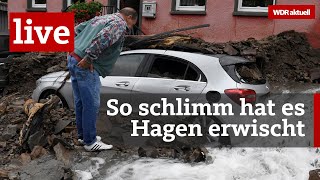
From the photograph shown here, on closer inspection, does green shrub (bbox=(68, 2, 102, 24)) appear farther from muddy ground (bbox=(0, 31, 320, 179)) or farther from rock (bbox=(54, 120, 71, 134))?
rock (bbox=(54, 120, 71, 134))

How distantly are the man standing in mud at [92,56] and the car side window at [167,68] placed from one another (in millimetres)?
1397

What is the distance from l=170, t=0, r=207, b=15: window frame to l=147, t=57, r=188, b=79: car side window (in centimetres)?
680

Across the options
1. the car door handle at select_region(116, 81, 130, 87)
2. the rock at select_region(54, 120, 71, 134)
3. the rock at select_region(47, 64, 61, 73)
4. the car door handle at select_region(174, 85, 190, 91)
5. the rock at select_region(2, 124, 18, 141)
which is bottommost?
the rock at select_region(2, 124, 18, 141)

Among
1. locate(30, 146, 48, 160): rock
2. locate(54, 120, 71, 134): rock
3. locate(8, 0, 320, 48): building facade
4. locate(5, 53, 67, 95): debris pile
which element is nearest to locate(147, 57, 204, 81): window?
locate(54, 120, 71, 134): rock

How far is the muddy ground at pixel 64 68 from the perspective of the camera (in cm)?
548

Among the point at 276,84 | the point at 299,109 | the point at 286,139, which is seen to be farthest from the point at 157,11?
the point at 286,139

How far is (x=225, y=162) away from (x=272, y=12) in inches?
308

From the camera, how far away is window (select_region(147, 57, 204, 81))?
20.9 ft

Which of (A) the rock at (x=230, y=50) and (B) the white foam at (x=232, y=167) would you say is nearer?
(B) the white foam at (x=232, y=167)

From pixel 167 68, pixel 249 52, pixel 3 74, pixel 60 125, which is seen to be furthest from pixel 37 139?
pixel 249 52

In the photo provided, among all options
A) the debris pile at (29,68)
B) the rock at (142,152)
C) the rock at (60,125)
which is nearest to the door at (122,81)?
the rock at (60,125)

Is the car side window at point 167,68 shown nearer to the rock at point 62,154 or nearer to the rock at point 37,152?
the rock at point 62,154

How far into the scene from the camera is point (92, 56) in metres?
4.97

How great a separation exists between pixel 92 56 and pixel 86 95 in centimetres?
56
